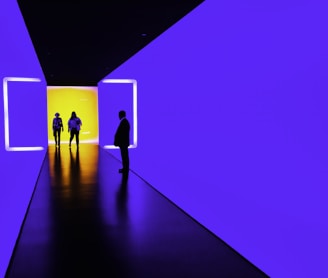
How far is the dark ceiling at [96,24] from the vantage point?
593 centimetres

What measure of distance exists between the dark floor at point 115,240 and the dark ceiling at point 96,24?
3.27 m

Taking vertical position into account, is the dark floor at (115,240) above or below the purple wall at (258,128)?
below

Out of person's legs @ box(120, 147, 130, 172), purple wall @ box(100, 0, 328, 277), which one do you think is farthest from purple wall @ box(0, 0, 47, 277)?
purple wall @ box(100, 0, 328, 277)

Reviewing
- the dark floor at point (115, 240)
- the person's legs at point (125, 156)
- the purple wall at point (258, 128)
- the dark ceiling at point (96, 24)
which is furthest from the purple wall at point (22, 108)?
the purple wall at point (258, 128)

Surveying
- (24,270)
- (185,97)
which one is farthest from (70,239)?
(185,97)

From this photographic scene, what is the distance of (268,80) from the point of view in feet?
13.4

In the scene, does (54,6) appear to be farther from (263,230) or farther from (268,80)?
(263,230)

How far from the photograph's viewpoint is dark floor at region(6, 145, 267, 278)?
4.06 meters

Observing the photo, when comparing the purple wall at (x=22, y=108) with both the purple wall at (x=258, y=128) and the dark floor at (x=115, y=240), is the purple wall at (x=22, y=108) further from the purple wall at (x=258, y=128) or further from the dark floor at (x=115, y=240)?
the purple wall at (x=258, y=128)

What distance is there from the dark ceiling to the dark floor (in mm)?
3271

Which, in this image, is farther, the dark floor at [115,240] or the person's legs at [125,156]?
the person's legs at [125,156]

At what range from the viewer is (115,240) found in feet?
16.4

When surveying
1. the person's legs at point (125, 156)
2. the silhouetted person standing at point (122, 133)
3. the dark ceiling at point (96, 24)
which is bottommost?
the person's legs at point (125, 156)

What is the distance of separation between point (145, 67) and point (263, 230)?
319 inches
